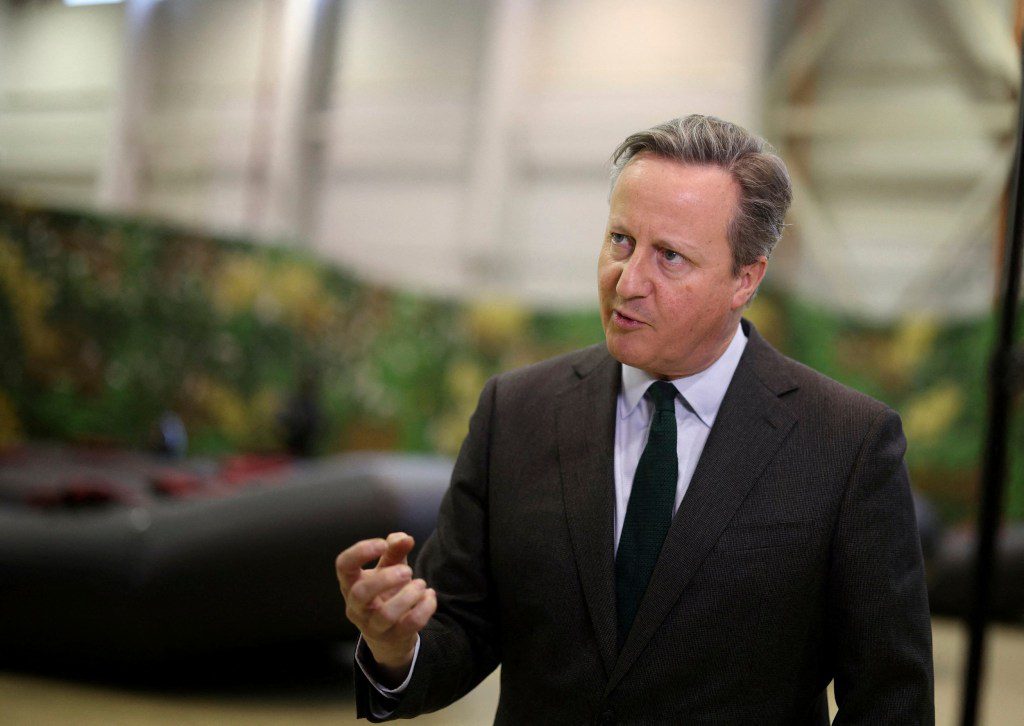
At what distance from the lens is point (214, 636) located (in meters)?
3.33

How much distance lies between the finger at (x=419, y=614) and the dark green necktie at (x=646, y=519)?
26 centimetres

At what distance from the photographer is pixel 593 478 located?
1.34m

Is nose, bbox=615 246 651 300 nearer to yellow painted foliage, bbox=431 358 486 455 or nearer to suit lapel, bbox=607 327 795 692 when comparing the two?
suit lapel, bbox=607 327 795 692

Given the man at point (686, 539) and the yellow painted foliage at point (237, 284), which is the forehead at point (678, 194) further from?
the yellow painted foliage at point (237, 284)

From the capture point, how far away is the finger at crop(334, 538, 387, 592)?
112cm

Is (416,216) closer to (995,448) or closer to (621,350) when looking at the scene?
(621,350)

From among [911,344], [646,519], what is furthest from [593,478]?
[911,344]

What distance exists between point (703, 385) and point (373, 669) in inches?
21.6

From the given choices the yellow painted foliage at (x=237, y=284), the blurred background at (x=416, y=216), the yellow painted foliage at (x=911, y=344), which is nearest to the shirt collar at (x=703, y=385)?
the blurred background at (x=416, y=216)

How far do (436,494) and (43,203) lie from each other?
3.81m

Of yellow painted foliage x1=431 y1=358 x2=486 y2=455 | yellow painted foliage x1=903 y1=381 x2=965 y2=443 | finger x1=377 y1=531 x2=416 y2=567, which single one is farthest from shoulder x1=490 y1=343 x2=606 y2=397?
yellow painted foliage x1=431 y1=358 x2=486 y2=455

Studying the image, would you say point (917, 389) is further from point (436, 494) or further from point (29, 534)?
point (29, 534)

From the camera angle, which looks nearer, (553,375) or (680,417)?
(680,417)

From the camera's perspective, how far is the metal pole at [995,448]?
0.71 meters
